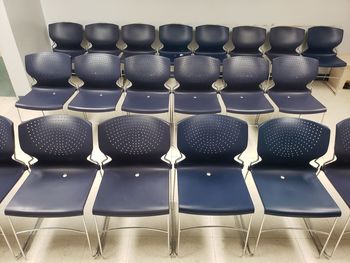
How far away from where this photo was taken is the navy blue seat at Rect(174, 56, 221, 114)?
2832 millimetres

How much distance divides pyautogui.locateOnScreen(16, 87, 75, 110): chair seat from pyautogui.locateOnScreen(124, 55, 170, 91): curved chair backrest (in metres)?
0.72

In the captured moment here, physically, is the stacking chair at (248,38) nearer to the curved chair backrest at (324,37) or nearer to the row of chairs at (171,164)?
the curved chair backrest at (324,37)

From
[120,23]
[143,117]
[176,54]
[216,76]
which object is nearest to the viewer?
[143,117]

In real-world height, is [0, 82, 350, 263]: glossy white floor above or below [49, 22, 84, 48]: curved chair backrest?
below

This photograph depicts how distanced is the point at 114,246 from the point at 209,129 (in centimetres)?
110

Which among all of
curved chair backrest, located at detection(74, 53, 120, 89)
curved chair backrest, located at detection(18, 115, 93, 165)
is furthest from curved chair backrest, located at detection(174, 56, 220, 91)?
curved chair backrest, located at detection(18, 115, 93, 165)

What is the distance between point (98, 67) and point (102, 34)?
1250mm

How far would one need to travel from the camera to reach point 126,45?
4.07m

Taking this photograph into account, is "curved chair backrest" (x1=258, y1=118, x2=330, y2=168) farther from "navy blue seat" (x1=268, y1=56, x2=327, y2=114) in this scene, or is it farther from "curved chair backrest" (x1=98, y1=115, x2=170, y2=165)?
"navy blue seat" (x1=268, y1=56, x2=327, y2=114)

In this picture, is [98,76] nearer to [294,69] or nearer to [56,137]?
[56,137]

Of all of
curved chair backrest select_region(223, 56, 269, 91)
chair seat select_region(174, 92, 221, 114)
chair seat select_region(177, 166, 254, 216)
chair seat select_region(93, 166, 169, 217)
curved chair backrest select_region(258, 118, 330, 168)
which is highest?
curved chair backrest select_region(223, 56, 269, 91)

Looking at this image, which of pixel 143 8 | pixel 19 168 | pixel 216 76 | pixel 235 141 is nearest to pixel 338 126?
pixel 235 141

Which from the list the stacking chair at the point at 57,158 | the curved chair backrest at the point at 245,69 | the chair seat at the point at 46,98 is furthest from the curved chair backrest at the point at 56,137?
the curved chair backrest at the point at 245,69

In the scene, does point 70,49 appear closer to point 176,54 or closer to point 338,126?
point 176,54
